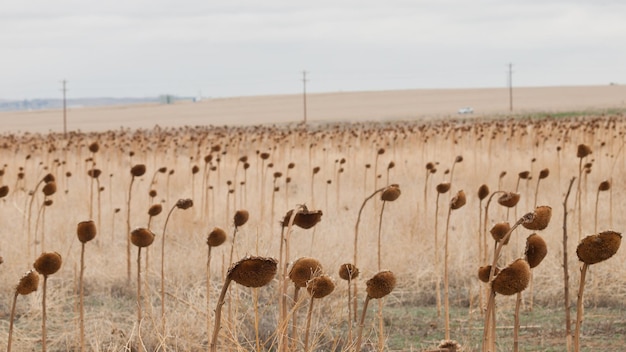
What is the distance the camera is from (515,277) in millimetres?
1683

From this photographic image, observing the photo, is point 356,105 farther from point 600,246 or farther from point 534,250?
point 600,246

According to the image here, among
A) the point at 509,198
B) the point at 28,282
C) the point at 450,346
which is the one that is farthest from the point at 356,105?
the point at 450,346

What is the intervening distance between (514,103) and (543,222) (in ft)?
245

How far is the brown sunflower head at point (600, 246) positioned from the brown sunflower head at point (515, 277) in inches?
5.6

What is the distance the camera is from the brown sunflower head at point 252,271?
57.6 inches

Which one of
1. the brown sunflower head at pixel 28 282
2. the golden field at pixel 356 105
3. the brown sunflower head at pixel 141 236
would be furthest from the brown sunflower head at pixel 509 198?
the golden field at pixel 356 105

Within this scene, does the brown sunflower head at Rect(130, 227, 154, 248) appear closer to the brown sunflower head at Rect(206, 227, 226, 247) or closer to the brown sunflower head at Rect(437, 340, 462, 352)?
the brown sunflower head at Rect(206, 227, 226, 247)

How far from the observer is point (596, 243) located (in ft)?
5.61

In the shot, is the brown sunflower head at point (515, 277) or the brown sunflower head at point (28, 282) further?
the brown sunflower head at point (28, 282)

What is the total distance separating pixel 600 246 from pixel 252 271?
754 mm

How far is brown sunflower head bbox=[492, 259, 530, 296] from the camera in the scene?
5.51 feet

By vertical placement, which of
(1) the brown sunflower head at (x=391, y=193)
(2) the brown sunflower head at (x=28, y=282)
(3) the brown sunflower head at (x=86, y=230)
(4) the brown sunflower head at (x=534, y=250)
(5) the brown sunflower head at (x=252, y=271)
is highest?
(1) the brown sunflower head at (x=391, y=193)

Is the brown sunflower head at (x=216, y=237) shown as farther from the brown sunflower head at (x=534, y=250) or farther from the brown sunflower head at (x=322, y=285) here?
the brown sunflower head at (x=534, y=250)

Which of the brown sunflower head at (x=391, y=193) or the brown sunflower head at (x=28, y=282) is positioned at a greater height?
the brown sunflower head at (x=391, y=193)
